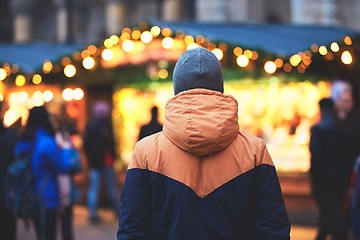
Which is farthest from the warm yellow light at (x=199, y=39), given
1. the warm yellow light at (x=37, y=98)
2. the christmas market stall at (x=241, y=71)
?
the warm yellow light at (x=37, y=98)

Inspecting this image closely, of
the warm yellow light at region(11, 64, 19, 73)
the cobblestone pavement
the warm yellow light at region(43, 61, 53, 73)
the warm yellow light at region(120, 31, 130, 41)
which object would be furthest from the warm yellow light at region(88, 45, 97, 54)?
the cobblestone pavement

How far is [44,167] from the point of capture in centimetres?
856

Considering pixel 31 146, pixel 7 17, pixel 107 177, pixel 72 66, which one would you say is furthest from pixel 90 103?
pixel 7 17

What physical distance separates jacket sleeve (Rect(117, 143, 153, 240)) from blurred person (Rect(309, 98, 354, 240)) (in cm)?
609

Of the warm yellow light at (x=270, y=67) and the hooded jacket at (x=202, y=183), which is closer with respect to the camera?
the hooded jacket at (x=202, y=183)

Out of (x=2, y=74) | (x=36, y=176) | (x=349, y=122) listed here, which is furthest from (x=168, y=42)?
(x=36, y=176)

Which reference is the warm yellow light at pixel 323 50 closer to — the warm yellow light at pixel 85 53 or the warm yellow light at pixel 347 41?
the warm yellow light at pixel 347 41

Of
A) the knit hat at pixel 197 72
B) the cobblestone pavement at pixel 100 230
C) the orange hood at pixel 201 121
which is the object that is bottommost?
the cobblestone pavement at pixel 100 230

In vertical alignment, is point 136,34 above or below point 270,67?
above

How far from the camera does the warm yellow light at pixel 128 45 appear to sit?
1464 centimetres

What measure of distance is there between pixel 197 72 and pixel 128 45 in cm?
1108

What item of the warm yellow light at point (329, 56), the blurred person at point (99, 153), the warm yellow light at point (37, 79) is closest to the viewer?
the warm yellow light at point (329, 56)

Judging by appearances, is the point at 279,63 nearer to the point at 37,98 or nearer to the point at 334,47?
the point at 334,47

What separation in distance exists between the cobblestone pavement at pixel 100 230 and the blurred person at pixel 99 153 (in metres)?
0.26
